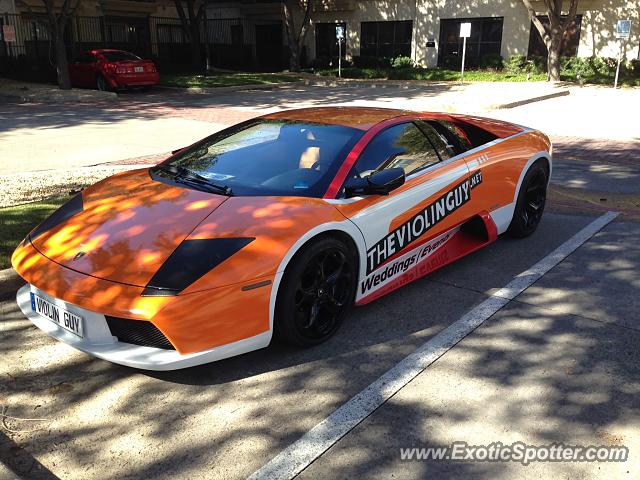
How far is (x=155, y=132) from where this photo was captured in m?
12.7

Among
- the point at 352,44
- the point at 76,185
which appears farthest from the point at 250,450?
the point at 352,44

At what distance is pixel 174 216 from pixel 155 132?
9846 mm

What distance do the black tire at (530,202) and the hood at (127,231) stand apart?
9.77ft

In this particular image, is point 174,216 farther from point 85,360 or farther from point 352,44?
point 352,44

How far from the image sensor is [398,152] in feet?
14.2

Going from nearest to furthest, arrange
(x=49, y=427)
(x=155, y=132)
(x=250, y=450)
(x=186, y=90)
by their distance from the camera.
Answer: (x=250, y=450) < (x=49, y=427) < (x=155, y=132) < (x=186, y=90)

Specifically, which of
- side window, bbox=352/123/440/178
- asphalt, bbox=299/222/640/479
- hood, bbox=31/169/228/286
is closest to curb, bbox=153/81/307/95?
side window, bbox=352/123/440/178

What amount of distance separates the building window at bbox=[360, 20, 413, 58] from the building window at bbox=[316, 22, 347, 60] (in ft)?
4.83

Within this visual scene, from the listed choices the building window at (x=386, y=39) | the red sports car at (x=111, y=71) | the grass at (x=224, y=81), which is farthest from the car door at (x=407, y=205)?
the building window at (x=386, y=39)

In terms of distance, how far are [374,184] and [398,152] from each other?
64 centimetres

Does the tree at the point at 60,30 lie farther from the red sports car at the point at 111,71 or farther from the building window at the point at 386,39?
the building window at the point at 386,39

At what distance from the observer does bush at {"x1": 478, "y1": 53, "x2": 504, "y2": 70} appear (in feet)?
94.0

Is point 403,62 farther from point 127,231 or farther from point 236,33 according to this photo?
point 127,231

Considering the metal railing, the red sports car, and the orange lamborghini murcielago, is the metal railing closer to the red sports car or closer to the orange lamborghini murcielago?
the red sports car
